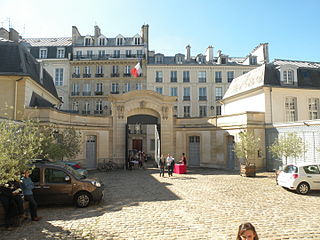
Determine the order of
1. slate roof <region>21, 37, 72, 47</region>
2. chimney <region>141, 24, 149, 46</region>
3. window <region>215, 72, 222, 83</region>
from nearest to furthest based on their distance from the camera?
window <region>215, 72, 222, 83</region> → chimney <region>141, 24, 149, 46</region> → slate roof <region>21, 37, 72, 47</region>

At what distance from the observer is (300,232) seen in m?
5.88

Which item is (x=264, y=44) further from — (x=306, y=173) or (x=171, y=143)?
(x=306, y=173)

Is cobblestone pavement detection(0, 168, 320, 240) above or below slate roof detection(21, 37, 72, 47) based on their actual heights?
below

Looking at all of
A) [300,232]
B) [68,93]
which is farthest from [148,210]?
[68,93]

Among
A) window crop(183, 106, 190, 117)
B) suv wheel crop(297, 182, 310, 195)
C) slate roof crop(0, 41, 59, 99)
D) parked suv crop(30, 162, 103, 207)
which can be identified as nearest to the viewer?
parked suv crop(30, 162, 103, 207)

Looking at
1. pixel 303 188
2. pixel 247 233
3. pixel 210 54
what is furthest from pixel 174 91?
pixel 247 233

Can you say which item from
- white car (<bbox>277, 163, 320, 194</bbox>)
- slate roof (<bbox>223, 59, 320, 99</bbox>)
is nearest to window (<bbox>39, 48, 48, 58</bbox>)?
slate roof (<bbox>223, 59, 320, 99</bbox>)

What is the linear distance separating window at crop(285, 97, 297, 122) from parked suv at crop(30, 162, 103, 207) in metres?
16.9

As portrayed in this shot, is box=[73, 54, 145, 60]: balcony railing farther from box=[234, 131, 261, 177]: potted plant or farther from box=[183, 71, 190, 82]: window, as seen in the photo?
box=[234, 131, 261, 177]: potted plant

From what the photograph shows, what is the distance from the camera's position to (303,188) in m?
10.2

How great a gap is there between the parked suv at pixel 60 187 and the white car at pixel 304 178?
8314 millimetres

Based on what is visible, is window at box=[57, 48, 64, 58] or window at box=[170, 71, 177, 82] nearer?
window at box=[170, 71, 177, 82]

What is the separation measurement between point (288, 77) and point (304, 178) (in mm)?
12036

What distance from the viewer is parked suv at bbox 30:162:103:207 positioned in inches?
320
